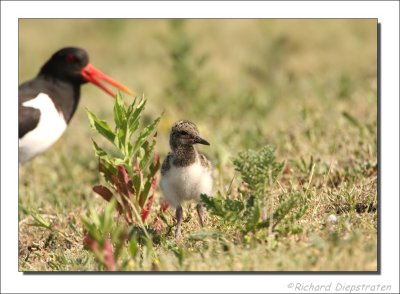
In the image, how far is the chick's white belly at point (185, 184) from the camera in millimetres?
4922

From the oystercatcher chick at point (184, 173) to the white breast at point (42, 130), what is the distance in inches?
93.7

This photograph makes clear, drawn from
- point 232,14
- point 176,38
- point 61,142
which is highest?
point 176,38

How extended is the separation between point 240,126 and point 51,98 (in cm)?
223

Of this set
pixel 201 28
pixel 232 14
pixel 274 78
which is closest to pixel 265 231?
pixel 232 14

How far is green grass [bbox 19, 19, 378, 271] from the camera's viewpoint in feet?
14.0

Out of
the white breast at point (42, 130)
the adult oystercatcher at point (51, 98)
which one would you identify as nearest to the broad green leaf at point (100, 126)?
the adult oystercatcher at point (51, 98)

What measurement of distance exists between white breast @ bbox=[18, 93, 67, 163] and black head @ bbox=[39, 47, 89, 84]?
47cm

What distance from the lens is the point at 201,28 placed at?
1370cm

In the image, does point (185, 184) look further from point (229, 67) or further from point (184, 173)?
point (229, 67)

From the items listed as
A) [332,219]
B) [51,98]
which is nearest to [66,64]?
[51,98]

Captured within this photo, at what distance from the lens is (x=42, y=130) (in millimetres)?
7109

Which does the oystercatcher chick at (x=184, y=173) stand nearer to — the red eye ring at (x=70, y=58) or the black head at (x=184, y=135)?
the black head at (x=184, y=135)

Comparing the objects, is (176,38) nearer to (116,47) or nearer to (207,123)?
(207,123)

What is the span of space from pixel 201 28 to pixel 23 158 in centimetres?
726
